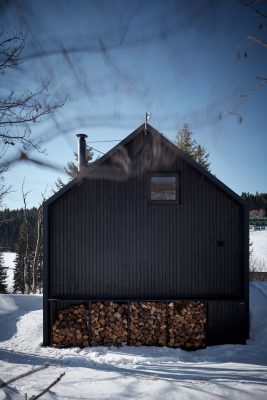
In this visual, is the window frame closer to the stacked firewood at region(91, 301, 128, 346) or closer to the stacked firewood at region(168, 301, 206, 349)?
the stacked firewood at region(168, 301, 206, 349)

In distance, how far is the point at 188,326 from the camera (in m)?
9.37

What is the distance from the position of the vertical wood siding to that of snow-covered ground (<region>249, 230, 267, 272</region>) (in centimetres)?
3097

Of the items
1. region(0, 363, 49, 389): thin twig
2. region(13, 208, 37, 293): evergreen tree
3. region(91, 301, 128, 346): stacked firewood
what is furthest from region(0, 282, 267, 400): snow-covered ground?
region(13, 208, 37, 293): evergreen tree

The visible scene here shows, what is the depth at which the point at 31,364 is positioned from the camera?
24.4 feet

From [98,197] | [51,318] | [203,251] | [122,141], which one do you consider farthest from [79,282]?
[122,141]

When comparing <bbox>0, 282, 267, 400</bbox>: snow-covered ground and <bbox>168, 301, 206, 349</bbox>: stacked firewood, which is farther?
<bbox>168, 301, 206, 349</bbox>: stacked firewood

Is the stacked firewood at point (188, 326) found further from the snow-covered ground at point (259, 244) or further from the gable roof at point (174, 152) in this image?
the snow-covered ground at point (259, 244)

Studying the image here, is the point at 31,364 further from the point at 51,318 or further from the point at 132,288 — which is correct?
the point at 132,288

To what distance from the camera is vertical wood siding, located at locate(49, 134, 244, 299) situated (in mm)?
9422

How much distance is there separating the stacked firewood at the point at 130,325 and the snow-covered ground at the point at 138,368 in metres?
0.37

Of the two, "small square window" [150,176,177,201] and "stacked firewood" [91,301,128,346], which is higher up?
"small square window" [150,176,177,201]

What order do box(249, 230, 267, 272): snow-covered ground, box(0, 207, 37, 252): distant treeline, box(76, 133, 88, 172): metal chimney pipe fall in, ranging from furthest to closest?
box(249, 230, 267, 272): snow-covered ground
box(0, 207, 37, 252): distant treeline
box(76, 133, 88, 172): metal chimney pipe

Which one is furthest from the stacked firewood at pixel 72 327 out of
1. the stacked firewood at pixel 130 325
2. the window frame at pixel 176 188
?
the window frame at pixel 176 188

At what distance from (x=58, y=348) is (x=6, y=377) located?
11.1 feet
